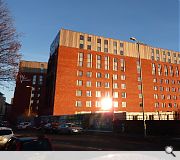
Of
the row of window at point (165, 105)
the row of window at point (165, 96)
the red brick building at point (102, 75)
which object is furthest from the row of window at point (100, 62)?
the row of window at point (165, 105)

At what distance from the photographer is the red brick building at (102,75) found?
163ft

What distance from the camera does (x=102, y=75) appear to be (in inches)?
2152

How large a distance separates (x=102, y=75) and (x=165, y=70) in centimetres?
2155

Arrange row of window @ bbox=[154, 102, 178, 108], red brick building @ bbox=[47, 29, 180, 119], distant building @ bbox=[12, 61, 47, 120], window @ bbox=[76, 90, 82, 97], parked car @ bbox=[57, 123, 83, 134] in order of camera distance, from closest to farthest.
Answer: parked car @ bbox=[57, 123, 83, 134]
red brick building @ bbox=[47, 29, 180, 119]
window @ bbox=[76, 90, 82, 97]
distant building @ bbox=[12, 61, 47, 120]
row of window @ bbox=[154, 102, 178, 108]

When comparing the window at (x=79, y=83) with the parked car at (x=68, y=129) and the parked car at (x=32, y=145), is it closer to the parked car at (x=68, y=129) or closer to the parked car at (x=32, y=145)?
the parked car at (x=68, y=129)

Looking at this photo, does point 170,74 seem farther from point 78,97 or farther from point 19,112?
point 19,112

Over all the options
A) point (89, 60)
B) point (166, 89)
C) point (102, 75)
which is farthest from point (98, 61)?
point (166, 89)

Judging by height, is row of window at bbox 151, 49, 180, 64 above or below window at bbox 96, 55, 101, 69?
above

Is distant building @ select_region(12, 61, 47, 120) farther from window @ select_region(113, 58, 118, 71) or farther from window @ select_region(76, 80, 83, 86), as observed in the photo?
window @ select_region(113, 58, 118, 71)

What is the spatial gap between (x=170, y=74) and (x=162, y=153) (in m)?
64.2

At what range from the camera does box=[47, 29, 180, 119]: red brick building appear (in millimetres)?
49750

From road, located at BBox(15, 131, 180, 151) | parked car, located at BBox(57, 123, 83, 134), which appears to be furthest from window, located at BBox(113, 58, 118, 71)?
road, located at BBox(15, 131, 180, 151)

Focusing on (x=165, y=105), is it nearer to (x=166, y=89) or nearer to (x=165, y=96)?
(x=165, y=96)

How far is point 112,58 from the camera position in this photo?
55.7 meters
